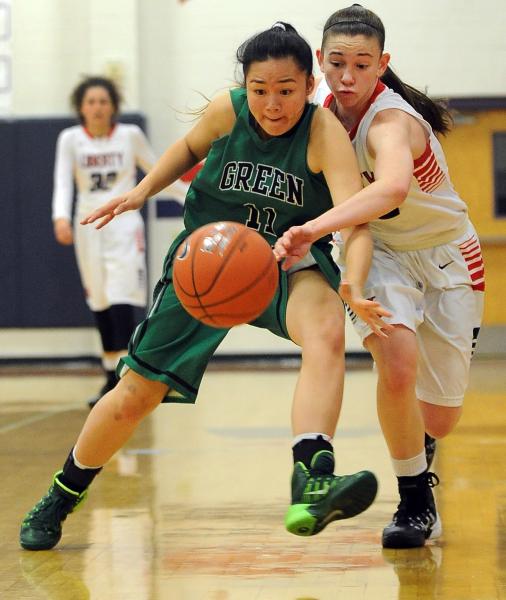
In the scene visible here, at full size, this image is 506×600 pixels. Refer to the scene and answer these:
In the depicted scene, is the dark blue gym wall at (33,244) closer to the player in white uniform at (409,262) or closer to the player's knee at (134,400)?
the player in white uniform at (409,262)

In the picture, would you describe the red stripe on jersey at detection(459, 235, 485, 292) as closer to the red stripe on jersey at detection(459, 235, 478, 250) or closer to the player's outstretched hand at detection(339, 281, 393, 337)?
the red stripe on jersey at detection(459, 235, 478, 250)

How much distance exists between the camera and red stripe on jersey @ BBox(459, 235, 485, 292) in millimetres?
3707

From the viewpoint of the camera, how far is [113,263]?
749 cm

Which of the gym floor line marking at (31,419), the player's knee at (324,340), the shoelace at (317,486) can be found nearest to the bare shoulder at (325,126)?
the player's knee at (324,340)

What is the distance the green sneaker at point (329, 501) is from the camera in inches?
110

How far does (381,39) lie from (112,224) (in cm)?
433

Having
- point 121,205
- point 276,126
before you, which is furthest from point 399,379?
point 121,205

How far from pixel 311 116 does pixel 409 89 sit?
0.57 m

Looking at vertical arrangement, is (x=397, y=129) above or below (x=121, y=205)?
above

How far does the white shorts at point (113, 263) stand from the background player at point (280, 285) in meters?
3.89

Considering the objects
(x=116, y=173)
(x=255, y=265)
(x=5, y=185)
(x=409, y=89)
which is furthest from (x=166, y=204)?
(x=255, y=265)

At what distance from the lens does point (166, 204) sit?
408 inches

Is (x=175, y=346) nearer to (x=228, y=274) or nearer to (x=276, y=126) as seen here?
(x=228, y=274)

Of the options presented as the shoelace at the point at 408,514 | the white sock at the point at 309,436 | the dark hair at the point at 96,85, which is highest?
the dark hair at the point at 96,85
